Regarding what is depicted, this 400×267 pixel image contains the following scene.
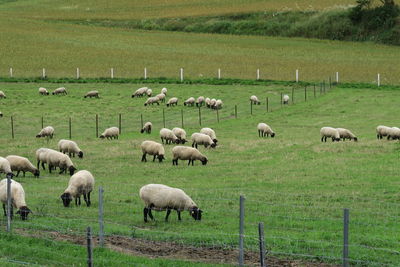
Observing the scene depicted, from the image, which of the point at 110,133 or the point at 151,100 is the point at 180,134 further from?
the point at 151,100

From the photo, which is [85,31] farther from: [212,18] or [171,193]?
[171,193]

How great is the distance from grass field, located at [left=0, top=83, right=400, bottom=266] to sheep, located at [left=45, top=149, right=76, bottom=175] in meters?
0.62

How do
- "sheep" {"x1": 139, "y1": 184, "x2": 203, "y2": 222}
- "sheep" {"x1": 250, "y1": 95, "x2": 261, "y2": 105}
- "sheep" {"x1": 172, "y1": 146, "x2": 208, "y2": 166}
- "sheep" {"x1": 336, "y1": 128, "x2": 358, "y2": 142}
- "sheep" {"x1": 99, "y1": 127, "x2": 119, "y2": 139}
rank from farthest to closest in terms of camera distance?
"sheep" {"x1": 250, "y1": 95, "x2": 261, "y2": 105}
"sheep" {"x1": 99, "y1": 127, "x2": 119, "y2": 139}
"sheep" {"x1": 336, "y1": 128, "x2": 358, "y2": 142}
"sheep" {"x1": 172, "y1": 146, "x2": 208, "y2": 166}
"sheep" {"x1": 139, "y1": 184, "x2": 203, "y2": 222}

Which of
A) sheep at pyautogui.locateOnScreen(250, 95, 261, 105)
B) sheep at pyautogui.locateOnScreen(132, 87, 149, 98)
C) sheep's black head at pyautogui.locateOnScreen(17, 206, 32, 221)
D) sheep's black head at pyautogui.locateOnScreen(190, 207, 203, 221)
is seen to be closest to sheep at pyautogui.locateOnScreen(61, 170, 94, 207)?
sheep's black head at pyautogui.locateOnScreen(17, 206, 32, 221)

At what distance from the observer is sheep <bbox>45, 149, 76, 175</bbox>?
3216cm

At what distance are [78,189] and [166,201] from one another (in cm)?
381

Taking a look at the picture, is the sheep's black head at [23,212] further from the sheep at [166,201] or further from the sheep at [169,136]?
the sheep at [169,136]

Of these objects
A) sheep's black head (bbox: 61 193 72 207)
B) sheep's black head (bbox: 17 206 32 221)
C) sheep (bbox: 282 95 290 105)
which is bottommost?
sheep (bbox: 282 95 290 105)

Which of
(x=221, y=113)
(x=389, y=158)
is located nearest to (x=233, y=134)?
(x=221, y=113)

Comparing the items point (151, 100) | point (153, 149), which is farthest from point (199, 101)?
point (153, 149)

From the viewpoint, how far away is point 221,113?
182ft

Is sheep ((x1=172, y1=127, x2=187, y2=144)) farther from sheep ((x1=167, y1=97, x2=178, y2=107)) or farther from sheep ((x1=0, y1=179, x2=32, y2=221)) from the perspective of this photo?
sheep ((x1=0, y1=179, x2=32, y2=221))

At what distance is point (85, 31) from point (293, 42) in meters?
26.9

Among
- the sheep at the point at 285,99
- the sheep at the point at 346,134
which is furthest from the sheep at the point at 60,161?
the sheep at the point at 285,99
